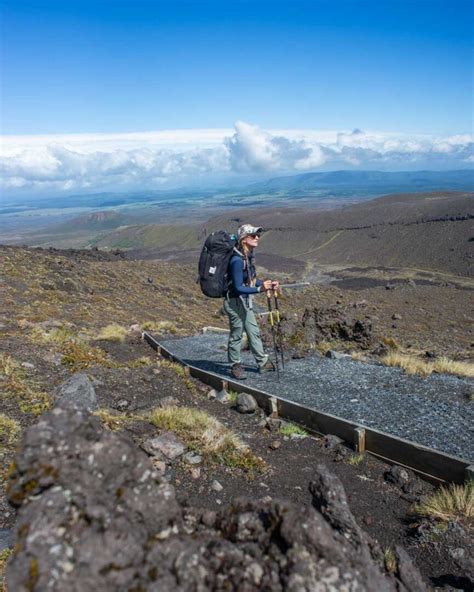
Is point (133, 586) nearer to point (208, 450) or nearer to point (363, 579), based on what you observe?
point (363, 579)

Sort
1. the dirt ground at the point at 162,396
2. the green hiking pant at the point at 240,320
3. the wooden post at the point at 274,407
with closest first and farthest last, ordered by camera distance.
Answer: the dirt ground at the point at 162,396
the wooden post at the point at 274,407
the green hiking pant at the point at 240,320

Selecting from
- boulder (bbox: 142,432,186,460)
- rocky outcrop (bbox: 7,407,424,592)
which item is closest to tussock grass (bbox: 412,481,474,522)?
rocky outcrop (bbox: 7,407,424,592)

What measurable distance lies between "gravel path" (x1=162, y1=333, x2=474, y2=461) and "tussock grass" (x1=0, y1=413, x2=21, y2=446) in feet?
14.6

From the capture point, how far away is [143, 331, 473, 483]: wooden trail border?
5.29m

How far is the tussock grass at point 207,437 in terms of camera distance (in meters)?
5.77

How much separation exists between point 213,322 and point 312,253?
9178cm

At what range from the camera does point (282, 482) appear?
5398mm

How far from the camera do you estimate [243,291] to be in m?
8.45

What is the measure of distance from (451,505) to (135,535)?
3.76 meters

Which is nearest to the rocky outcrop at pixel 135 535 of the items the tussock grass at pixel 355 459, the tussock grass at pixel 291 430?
the tussock grass at pixel 355 459

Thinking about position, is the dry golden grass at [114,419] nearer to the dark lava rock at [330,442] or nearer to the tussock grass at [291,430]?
the tussock grass at [291,430]

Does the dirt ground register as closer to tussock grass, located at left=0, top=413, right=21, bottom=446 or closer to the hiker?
tussock grass, located at left=0, top=413, right=21, bottom=446

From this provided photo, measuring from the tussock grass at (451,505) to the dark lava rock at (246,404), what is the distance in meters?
3.63

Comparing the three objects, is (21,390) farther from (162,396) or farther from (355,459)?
(355,459)
